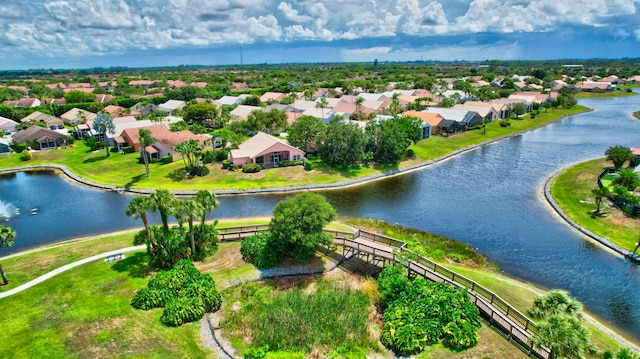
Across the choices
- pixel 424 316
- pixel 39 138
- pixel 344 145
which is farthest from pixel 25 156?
pixel 424 316

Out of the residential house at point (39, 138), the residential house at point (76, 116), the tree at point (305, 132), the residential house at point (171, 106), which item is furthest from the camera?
the residential house at point (171, 106)

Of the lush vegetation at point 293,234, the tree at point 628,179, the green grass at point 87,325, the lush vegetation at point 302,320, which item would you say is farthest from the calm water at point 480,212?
the lush vegetation at point 302,320

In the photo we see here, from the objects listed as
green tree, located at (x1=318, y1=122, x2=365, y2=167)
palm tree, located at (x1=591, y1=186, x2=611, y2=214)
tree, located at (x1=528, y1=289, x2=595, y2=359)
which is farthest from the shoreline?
tree, located at (x1=528, y1=289, x2=595, y2=359)

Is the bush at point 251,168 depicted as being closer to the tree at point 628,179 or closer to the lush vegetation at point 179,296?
the lush vegetation at point 179,296

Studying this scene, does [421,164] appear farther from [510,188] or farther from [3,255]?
[3,255]

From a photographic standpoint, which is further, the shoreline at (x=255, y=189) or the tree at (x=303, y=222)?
the shoreline at (x=255, y=189)

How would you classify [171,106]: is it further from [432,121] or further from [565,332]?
[565,332]

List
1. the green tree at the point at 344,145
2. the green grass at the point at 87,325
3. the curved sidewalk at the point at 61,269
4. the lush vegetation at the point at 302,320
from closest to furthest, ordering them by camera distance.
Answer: the green grass at the point at 87,325
the lush vegetation at the point at 302,320
the curved sidewalk at the point at 61,269
the green tree at the point at 344,145
